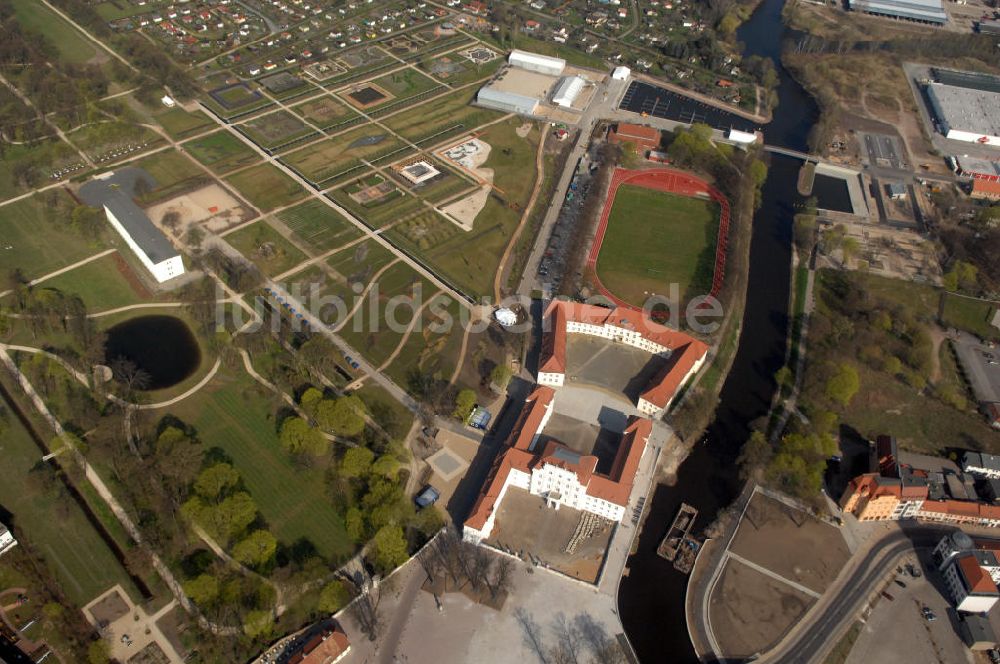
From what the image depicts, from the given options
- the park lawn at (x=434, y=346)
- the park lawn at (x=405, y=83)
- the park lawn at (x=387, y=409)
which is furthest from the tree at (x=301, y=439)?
the park lawn at (x=405, y=83)

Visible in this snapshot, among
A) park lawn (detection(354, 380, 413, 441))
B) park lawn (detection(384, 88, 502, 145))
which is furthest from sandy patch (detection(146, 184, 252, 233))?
park lawn (detection(354, 380, 413, 441))

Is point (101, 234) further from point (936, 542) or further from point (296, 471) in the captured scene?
point (936, 542)

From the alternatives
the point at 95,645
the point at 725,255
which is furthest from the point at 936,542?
the point at 95,645

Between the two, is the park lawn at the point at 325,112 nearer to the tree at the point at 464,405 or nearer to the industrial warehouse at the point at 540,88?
the industrial warehouse at the point at 540,88

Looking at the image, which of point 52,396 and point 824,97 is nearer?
point 52,396

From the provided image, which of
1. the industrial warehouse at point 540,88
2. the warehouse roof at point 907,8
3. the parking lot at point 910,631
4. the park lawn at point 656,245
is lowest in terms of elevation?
the parking lot at point 910,631

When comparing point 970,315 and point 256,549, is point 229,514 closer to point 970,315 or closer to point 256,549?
point 256,549

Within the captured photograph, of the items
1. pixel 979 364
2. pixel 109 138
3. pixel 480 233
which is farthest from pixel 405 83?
pixel 979 364
